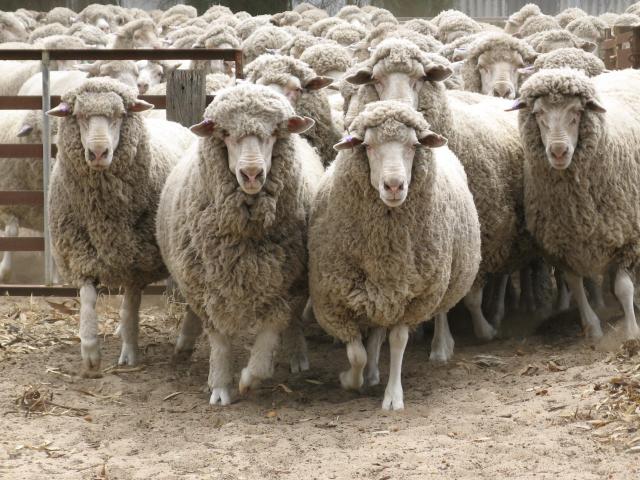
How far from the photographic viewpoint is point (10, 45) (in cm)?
1370

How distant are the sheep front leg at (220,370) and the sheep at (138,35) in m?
8.30

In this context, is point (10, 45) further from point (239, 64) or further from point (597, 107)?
point (597, 107)

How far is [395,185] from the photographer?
5.32m

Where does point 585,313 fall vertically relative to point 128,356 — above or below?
above

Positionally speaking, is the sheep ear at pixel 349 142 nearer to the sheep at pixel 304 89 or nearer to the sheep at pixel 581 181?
the sheep at pixel 581 181

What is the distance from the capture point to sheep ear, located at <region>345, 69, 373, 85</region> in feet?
22.0

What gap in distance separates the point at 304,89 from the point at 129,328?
190 centimetres

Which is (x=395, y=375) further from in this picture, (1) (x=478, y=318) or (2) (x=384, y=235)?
(1) (x=478, y=318)

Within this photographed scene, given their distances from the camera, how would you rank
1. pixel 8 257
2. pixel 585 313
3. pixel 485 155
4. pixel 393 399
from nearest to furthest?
pixel 393 399, pixel 585 313, pixel 485 155, pixel 8 257

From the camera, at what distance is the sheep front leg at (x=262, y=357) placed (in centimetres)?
577

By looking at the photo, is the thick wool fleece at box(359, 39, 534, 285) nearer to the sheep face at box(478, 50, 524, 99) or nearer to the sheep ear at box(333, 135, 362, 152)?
the sheep ear at box(333, 135, 362, 152)

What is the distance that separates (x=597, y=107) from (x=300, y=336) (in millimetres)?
→ 2189

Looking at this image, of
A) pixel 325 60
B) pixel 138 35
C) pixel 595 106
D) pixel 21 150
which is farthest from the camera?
pixel 138 35

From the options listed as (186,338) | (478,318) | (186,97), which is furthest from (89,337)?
A: (478,318)
